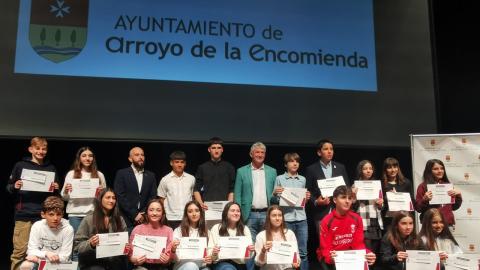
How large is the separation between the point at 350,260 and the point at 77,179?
2.72 meters

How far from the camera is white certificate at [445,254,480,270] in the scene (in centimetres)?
381

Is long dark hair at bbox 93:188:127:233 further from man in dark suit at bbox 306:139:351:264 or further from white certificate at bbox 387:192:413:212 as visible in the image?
white certificate at bbox 387:192:413:212

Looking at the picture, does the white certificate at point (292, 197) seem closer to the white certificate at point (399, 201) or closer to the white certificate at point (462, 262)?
the white certificate at point (399, 201)

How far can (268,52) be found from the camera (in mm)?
5672

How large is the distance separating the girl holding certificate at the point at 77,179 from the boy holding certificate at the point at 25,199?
0.16 metres

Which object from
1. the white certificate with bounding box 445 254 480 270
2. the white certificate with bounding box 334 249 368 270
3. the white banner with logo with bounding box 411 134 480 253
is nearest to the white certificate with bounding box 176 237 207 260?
the white certificate with bounding box 334 249 368 270

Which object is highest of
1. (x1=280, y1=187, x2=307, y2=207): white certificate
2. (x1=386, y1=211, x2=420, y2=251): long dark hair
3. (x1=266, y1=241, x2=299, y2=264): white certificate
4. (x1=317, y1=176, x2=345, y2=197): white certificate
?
(x1=317, y1=176, x2=345, y2=197): white certificate

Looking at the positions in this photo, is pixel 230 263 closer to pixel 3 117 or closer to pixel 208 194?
pixel 208 194

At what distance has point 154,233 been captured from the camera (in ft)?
13.2

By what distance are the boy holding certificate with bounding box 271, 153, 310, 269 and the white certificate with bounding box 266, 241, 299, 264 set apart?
69 cm

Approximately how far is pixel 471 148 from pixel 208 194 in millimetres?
3545

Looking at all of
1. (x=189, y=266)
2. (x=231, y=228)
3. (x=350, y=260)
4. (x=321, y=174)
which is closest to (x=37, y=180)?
(x=189, y=266)

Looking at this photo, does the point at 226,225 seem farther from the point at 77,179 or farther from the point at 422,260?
the point at 422,260

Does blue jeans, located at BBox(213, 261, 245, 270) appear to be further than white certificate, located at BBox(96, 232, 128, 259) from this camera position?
Yes
